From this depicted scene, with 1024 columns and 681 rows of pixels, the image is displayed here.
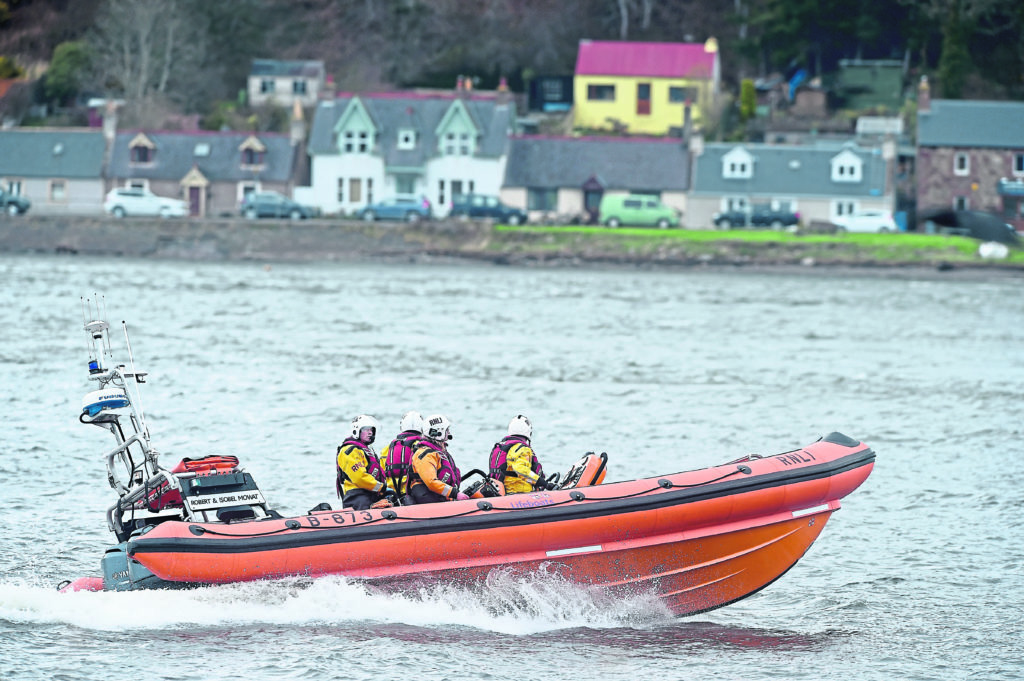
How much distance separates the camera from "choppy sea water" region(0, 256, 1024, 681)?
11.4 metres

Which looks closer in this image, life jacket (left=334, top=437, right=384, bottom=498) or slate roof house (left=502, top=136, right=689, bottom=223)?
life jacket (left=334, top=437, right=384, bottom=498)

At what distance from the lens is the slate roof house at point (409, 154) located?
55750mm

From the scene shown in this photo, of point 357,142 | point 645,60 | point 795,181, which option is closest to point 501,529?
point 795,181

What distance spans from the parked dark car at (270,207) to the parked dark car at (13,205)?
25.4 ft

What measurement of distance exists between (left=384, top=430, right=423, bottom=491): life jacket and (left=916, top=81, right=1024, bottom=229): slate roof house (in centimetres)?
4432

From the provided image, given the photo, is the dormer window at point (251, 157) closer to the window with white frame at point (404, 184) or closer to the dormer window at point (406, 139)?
the window with white frame at point (404, 184)

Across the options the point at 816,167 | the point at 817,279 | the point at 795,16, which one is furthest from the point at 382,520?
the point at 795,16

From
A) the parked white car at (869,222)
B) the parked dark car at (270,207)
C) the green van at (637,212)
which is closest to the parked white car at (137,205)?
the parked dark car at (270,207)

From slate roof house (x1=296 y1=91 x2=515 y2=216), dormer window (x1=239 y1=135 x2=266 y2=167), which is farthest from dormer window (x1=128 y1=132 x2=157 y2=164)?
slate roof house (x1=296 y1=91 x2=515 y2=216)

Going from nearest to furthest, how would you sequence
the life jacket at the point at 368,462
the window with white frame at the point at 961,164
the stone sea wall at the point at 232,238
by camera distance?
1. the life jacket at the point at 368,462
2. the stone sea wall at the point at 232,238
3. the window with white frame at the point at 961,164

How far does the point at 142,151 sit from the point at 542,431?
39801 millimetres

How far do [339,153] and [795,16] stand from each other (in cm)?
2195

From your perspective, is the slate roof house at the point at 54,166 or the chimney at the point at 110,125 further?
the chimney at the point at 110,125

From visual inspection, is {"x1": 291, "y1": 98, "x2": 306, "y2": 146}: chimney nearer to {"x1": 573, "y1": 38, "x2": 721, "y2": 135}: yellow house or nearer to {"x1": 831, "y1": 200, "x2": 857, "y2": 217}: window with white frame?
{"x1": 573, "y1": 38, "x2": 721, "y2": 135}: yellow house
